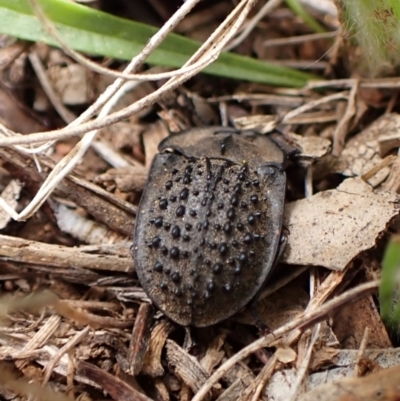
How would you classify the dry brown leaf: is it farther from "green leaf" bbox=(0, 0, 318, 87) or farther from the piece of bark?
"green leaf" bbox=(0, 0, 318, 87)

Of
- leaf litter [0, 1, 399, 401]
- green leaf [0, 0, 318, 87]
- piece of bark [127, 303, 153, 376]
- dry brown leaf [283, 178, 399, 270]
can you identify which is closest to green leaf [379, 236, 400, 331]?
leaf litter [0, 1, 399, 401]

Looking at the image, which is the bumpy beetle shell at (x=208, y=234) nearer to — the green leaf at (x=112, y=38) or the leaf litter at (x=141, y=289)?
the leaf litter at (x=141, y=289)

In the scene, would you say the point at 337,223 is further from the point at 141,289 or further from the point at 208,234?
the point at 141,289

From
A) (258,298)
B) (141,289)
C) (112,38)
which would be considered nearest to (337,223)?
(258,298)

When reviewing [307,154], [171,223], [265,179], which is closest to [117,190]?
[171,223]

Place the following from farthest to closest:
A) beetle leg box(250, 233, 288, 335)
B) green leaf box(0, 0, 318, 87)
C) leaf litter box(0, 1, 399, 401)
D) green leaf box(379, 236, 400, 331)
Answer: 1. green leaf box(0, 0, 318, 87)
2. beetle leg box(250, 233, 288, 335)
3. leaf litter box(0, 1, 399, 401)
4. green leaf box(379, 236, 400, 331)

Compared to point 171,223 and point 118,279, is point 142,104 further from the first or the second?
point 118,279
